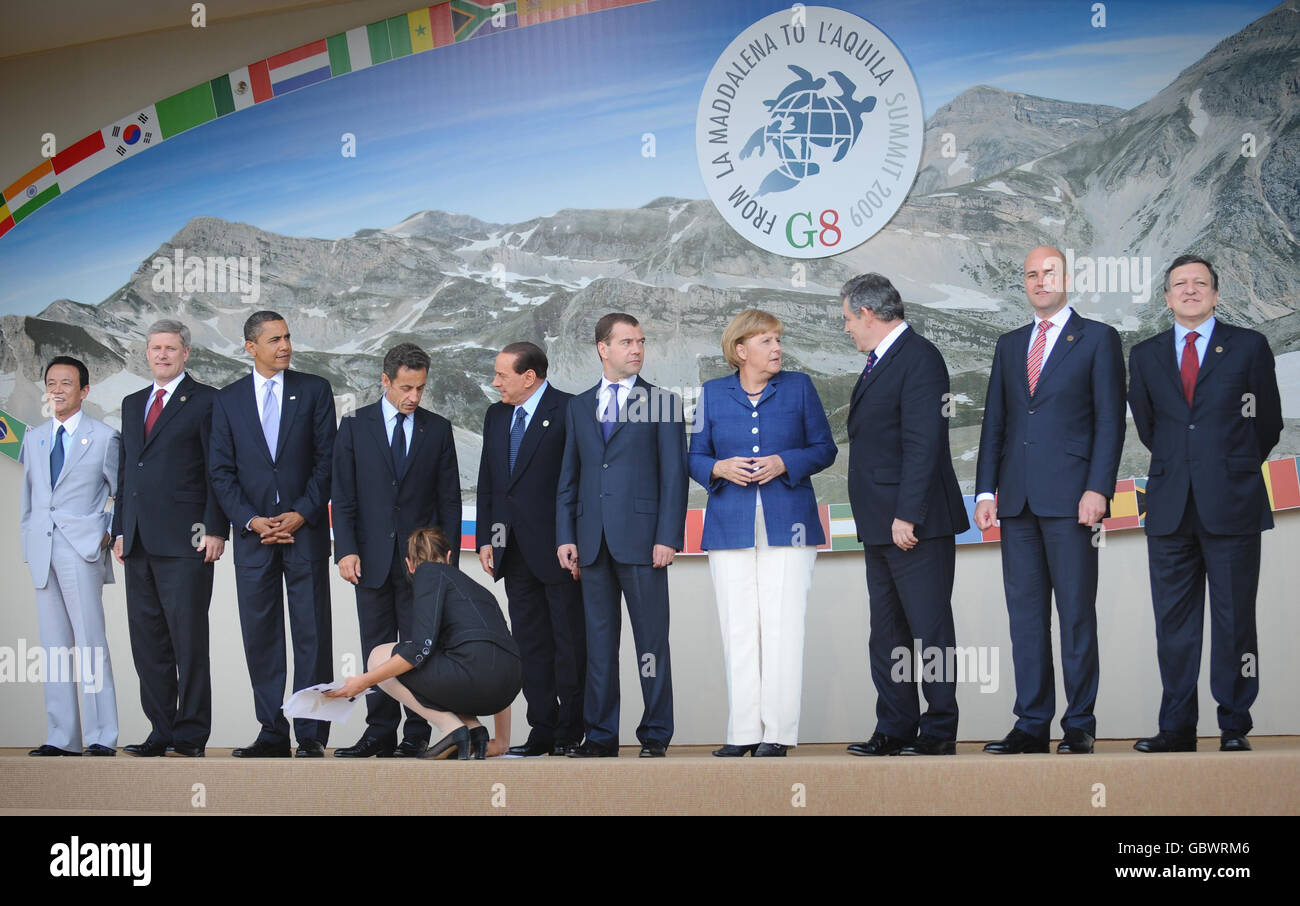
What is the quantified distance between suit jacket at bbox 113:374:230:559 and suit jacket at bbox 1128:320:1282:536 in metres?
3.37

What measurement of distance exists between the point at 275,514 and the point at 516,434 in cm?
95

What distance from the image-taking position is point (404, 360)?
16.1 feet

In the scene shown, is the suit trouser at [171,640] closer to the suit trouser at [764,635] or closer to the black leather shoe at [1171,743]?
the suit trouser at [764,635]

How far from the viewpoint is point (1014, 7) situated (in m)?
6.09

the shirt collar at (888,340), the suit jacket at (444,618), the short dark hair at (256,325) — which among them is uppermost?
the short dark hair at (256,325)

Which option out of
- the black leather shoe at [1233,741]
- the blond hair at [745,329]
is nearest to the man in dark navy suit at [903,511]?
the blond hair at [745,329]

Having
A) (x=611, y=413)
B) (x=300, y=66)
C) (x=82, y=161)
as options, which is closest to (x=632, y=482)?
(x=611, y=413)

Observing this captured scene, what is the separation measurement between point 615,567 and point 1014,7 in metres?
3.46

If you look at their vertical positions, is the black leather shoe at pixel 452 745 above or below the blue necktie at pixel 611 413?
below

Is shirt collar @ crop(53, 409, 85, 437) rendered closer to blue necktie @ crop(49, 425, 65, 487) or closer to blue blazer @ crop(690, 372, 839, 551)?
blue necktie @ crop(49, 425, 65, 487)

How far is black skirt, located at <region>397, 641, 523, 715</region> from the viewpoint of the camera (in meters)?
4.34

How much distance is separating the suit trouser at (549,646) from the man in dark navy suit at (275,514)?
730 mm

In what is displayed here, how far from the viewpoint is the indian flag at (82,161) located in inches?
271
